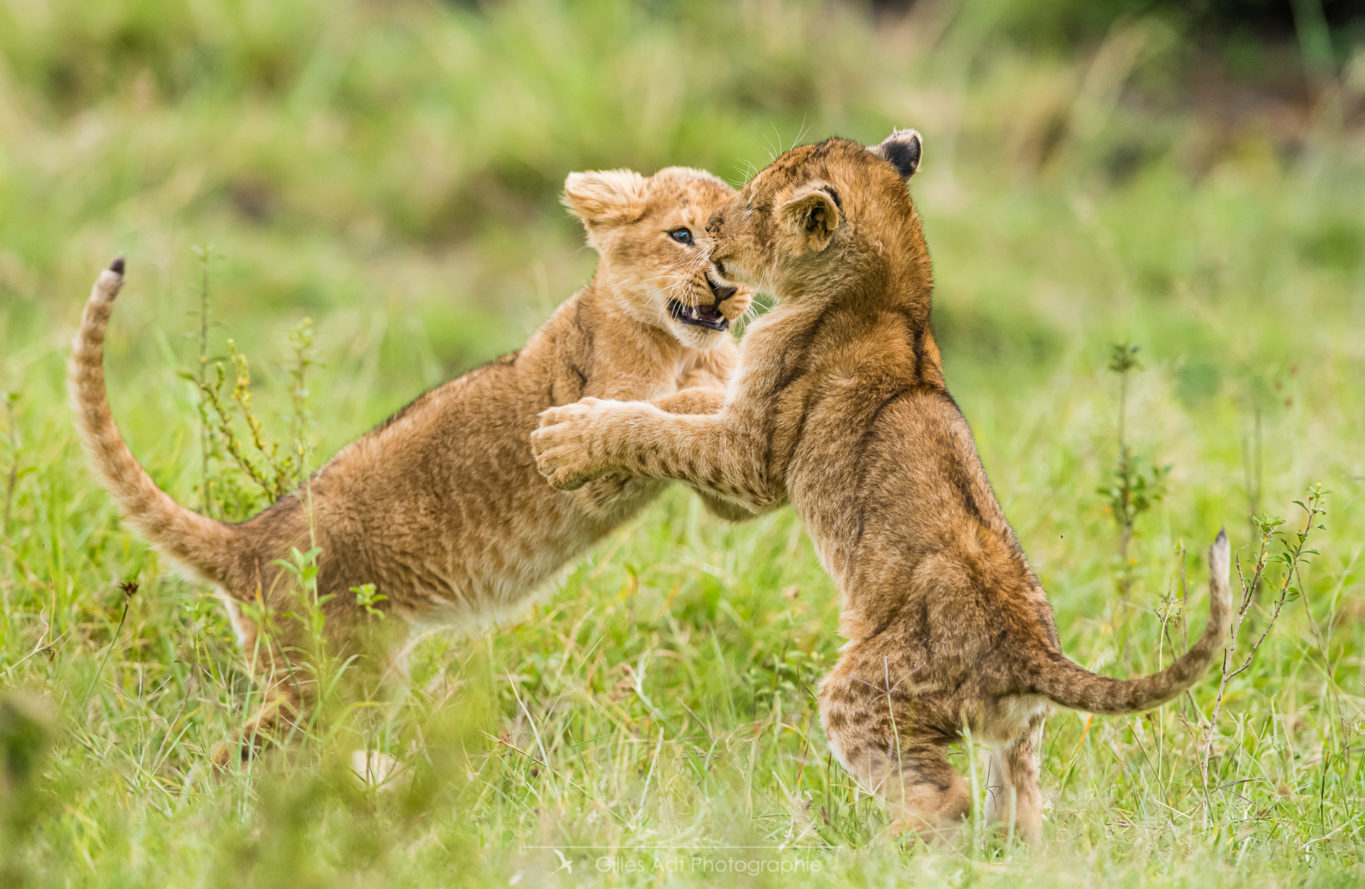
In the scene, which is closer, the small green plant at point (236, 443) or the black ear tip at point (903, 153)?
the black ear tip at point (903, 153)

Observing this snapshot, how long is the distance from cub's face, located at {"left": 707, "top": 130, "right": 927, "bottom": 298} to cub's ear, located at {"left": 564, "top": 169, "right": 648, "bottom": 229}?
1.37 ft

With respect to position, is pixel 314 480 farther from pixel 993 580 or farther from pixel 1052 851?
pixel 1052 851

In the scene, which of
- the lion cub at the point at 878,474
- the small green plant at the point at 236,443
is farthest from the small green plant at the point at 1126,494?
the small green plant at the point at 236,443

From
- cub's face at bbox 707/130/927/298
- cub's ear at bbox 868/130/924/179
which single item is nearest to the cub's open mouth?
cub's face at bbox 707/130/927/298

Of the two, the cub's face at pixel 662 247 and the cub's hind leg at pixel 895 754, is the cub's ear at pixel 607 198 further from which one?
the cub's hind leg at pixel 895 754

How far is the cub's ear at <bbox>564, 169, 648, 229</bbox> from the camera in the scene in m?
4.47

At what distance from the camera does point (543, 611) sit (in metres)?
4.88

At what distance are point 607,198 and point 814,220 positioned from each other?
907mm

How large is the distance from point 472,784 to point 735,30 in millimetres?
8846

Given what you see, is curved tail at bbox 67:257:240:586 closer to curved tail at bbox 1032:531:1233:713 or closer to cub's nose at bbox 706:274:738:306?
cub's nose at bbox 706:274:738:306

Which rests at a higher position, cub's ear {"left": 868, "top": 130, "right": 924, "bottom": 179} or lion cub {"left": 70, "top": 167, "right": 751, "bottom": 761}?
cub's ear {"left": 868, "top": 130, "right": 924, "bottom": 179}

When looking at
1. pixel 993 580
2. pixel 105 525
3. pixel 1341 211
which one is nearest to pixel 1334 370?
pixel 1341 211

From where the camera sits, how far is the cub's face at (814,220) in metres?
3.83

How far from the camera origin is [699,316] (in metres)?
4.28
